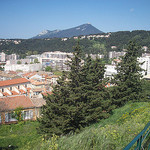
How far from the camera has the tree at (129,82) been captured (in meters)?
15.0

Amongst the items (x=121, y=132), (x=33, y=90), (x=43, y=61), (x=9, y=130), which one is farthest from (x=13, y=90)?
(x=43, y=61)

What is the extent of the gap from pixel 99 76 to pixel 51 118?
264 inches

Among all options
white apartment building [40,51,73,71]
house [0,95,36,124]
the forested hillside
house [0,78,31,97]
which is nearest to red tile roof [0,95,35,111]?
house [0,95,36,124]

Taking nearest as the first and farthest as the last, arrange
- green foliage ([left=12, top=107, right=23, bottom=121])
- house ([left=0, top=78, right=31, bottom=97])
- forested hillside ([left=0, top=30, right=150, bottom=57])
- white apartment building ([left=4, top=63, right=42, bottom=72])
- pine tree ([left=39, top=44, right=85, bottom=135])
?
pine tree ([left=39, top=44, right=85, bottom=135])
green foliage ([left=12, top=107, right=23, bottom=121])
house ([left=0, top=78, right=31, bottom=97])
white apartment building ([left=4, top=63, right=42, bottom=72])
forested hillside ([left=0, top=30, right=150, bottom=57])

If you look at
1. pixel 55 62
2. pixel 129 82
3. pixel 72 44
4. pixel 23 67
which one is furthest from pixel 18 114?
pixel 72 44

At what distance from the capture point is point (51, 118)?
12.0 meters

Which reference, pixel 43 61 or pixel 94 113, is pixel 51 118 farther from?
pixel 43 61

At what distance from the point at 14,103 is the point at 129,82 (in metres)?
11.3

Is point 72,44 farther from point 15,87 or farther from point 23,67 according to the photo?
point 15,87

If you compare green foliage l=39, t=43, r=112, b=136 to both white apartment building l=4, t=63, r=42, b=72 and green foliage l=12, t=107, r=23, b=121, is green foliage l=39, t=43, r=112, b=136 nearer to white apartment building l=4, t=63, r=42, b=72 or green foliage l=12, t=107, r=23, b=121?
green foliage l=12, t=107, r=23, b=121

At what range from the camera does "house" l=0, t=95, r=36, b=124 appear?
16875 millimetres

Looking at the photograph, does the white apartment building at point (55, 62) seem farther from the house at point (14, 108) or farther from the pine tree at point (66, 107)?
the pine tree at point (66, 107)

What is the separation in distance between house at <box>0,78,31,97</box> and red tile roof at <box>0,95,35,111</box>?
38.9ft

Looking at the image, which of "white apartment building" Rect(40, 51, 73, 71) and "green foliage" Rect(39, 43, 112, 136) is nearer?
"green foliage" Rect(39, 43, 112, 136)
